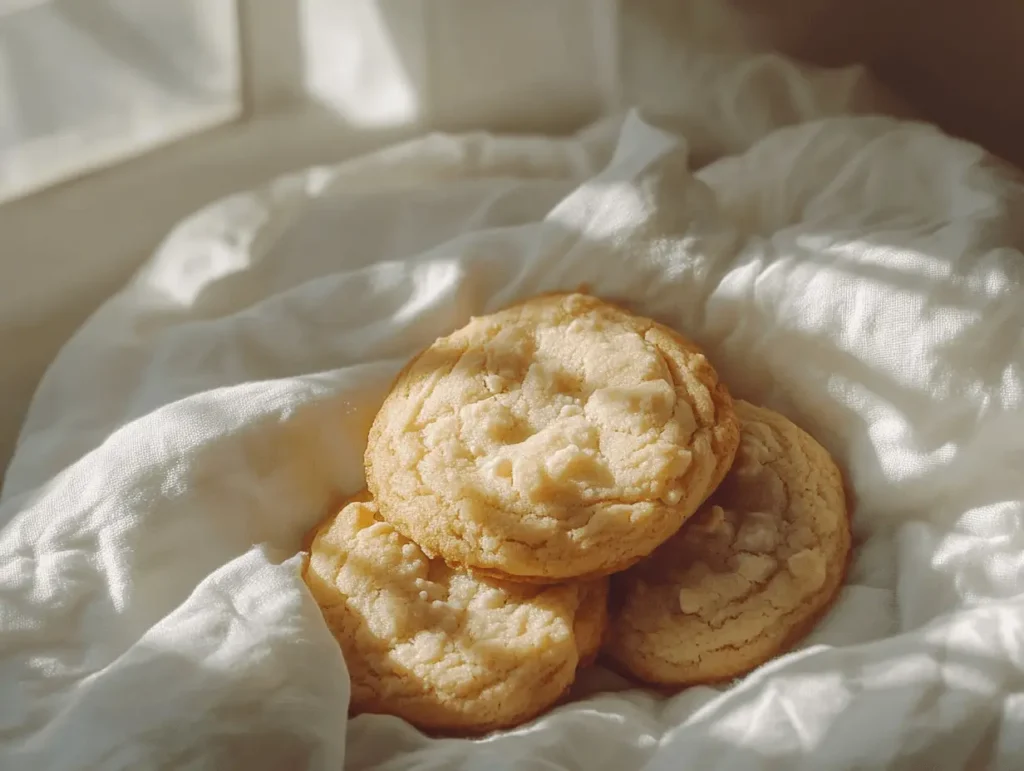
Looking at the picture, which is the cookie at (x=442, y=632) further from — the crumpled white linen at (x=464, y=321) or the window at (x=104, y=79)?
the window at (x=104, y=79)

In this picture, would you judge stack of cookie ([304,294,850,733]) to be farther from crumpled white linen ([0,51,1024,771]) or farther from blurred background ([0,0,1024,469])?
blurred background ([0,0,1024,469])

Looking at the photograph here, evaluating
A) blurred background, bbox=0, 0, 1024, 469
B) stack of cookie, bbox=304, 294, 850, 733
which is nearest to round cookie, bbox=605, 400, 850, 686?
stack of cookie, bbox=304, 294, 850, 733

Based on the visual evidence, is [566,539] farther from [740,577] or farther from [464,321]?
[464,321]

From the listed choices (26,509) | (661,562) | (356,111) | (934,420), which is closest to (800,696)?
(661,562)

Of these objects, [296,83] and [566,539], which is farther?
[296,83]

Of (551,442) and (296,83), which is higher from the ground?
(296,83)

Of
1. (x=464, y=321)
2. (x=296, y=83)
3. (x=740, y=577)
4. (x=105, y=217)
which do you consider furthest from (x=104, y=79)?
(x=740, y=577)
